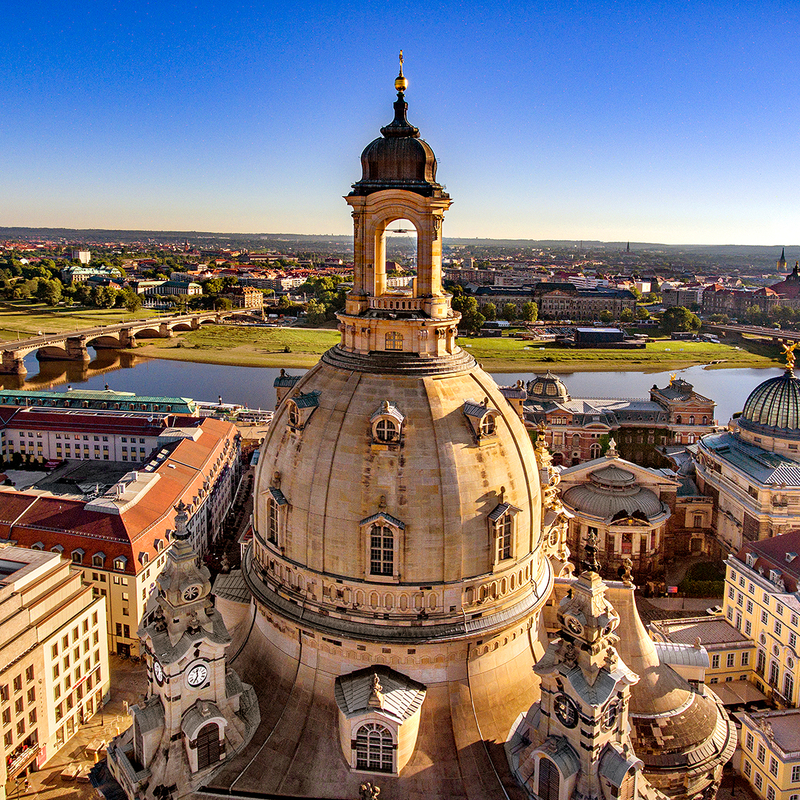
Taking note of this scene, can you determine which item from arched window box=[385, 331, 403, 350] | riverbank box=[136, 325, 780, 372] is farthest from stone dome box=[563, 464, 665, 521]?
riverbank box=[136, 325, 780, 372]

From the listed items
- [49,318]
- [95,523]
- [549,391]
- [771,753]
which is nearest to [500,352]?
[549,391]

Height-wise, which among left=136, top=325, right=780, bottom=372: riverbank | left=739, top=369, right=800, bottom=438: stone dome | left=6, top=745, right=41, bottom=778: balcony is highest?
left=739, top=369, right=800, bottom=438: stone dome

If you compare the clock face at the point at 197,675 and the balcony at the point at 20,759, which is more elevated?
the clock face at the point at 197,675

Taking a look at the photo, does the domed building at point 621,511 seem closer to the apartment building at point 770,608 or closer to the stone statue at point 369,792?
the apartment building at point 770,608

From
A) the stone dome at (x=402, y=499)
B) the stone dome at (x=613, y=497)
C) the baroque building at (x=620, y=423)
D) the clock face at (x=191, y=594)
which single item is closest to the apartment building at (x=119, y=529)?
the clock face at (x=191, y=594)

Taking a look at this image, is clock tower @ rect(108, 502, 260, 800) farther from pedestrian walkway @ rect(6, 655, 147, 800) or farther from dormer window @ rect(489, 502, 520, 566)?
pedestrian walkway @ rect(6, 655, 147, 800)

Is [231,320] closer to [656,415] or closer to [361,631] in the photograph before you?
[656,415]
